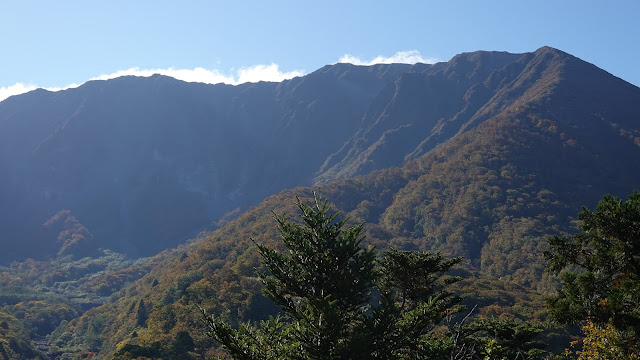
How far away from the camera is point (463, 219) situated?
445ft

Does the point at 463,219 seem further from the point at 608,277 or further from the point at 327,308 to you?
the point at 327,308

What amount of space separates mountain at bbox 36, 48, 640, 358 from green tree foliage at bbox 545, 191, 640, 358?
42.9m

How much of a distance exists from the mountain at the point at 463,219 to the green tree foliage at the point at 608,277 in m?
42.9

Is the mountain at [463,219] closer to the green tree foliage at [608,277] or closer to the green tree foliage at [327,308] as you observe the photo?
the green tree foliage at [327,308]

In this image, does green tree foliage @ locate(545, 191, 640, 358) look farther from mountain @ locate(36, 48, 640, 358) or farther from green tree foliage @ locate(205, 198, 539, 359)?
mountain @ locate(36, 48, 640, 358)

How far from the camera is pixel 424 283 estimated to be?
2369 centimetres

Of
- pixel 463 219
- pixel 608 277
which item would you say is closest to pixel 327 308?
pixel 608 277

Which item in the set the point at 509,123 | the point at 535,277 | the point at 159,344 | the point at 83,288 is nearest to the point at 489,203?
the point at 535,277

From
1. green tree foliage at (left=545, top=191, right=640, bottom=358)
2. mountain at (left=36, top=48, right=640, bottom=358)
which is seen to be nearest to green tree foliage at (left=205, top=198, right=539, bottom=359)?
green tree foliage at (left=545, top=191, right=640, bottom=358)

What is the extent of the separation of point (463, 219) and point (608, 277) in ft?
406

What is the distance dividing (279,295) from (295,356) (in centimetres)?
308

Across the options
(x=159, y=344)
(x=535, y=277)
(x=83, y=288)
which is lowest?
(x=83, y=288)

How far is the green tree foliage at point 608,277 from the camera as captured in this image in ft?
52.9

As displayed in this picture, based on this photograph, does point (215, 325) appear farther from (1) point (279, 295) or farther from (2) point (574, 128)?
(2) point (574, 128)
